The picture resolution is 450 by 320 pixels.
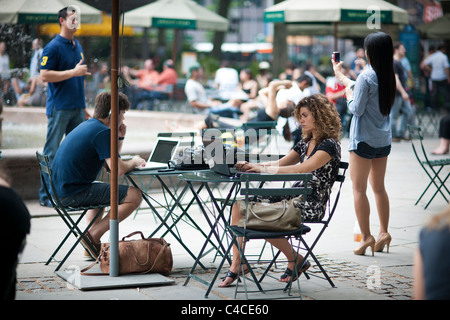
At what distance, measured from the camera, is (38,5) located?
15.4 meters

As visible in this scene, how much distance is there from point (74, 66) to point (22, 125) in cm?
745

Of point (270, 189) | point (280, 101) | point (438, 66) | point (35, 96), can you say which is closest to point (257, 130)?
point (280, 101)

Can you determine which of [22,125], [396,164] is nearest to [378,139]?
[396,164]

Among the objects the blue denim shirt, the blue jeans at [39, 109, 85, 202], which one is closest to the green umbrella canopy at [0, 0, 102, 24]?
the blue jeans at [39, 109, 85, 202]

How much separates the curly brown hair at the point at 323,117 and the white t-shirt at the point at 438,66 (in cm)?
1563

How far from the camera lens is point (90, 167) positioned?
6.21 m

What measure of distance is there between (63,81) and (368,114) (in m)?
3.70

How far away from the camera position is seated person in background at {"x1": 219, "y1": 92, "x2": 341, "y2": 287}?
5.57 metres

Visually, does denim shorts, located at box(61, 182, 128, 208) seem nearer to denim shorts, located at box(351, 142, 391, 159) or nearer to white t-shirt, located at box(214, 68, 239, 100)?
denim shorts, located at box(351, 142, 391, 159)

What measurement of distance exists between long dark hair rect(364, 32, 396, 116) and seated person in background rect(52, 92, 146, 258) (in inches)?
88.0

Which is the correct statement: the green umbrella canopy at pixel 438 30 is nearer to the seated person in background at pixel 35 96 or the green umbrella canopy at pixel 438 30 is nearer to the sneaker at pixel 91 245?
→ the seated person in background at pixel 35 96

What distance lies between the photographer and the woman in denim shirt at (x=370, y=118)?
6.61 meters

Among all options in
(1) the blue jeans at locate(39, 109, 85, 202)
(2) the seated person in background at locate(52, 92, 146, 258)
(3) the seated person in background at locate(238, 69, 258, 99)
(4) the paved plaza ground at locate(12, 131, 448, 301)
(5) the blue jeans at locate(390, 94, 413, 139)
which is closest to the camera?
(4) the paved plaza ground at locate(12, 131, 448, 301)
